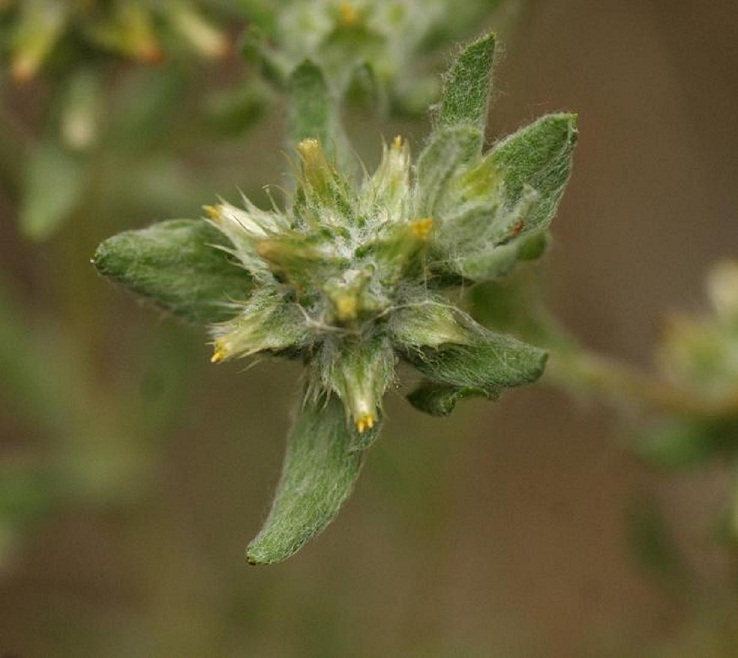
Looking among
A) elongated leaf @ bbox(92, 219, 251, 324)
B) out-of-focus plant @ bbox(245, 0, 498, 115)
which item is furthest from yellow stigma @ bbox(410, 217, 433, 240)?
out-of-focus plant @ bbox(245, 0, 498, 115)

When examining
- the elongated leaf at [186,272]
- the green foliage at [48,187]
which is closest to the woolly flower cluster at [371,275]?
the elongated leaf at [186,272]

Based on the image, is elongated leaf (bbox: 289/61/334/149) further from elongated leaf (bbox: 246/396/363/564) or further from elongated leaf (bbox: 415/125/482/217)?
elongated leaf (bbox: 246/396/363/564)

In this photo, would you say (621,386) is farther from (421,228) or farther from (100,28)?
(100,28)

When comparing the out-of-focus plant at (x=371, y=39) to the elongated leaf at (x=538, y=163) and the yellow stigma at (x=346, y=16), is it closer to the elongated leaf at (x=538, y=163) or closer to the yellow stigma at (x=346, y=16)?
the yellow stigma at (x=346, y=16)

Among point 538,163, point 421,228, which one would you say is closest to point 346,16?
point 538,163

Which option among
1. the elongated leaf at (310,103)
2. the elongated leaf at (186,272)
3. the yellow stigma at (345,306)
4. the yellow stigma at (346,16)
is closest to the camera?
the yellow stigma at (345,306)

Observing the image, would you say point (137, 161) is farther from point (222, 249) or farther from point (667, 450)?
point (667, 450)
